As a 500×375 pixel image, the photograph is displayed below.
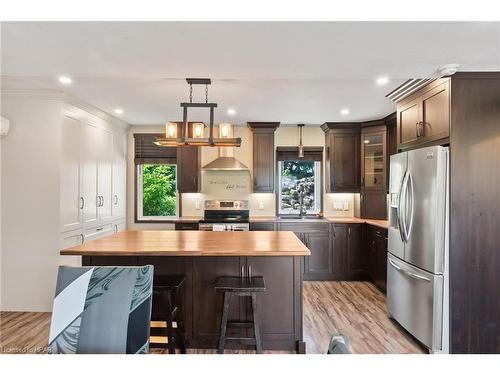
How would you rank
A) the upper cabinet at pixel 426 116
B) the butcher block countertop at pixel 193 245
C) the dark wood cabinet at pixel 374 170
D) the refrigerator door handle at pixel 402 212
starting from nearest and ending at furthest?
the butcher block countertop at pixel 193 245
the upper cabinet at pixel 426 116
the refrigerator door handle at pixel 402 212
the dark wood cabinet at pixel 374 170

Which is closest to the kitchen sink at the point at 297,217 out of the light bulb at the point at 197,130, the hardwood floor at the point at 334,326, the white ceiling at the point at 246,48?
the hardwood floor at the point at 334,326

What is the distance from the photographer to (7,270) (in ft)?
10.9

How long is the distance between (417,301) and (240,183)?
130 inches

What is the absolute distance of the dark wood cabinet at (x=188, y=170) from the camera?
495 cm

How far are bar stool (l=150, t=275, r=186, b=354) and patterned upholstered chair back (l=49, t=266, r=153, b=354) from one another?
87 centimetres

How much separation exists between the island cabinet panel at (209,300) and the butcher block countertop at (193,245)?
0.59ft

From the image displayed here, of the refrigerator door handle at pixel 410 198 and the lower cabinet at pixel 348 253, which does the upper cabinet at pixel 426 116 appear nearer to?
the refrigerator door handle at pixel 410 198

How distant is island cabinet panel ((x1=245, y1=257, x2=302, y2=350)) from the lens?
2.58 m

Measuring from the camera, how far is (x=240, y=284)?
2.31m

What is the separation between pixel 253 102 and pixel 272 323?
8.56 ft

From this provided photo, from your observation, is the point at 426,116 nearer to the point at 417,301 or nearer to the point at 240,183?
the point at 417,301

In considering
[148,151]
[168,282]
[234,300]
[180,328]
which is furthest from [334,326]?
[148,151]

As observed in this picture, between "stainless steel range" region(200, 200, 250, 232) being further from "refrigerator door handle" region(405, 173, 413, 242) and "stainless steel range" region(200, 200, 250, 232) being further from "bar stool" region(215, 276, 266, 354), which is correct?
"refrigerator door handle" region(405, 173, 413, 242)
